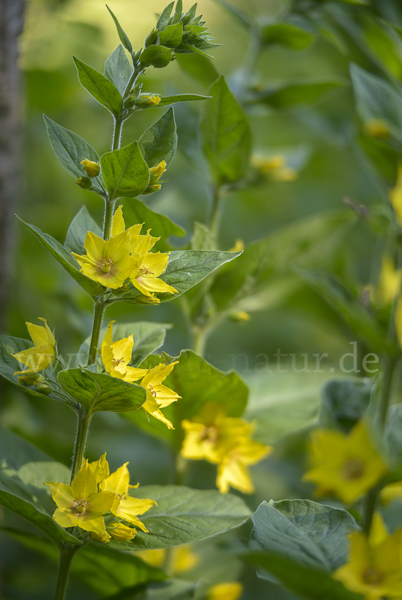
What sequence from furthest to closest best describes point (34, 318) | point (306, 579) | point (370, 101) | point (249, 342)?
point (249, 342) < point (34, 318) < point (370, 101) < point (306, 579)

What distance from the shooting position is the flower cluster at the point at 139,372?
539 mm

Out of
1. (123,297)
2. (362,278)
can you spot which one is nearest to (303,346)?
(362,278)

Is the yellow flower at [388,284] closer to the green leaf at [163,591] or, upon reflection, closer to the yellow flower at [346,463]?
the yellow flower at [346,463]

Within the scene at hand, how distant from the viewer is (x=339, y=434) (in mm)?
762

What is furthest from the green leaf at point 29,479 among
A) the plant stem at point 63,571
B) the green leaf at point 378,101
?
the green leaf at point 378,101

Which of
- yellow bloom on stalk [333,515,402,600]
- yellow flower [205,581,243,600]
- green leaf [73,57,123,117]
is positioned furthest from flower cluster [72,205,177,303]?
yellow flower [205,581,243,600]

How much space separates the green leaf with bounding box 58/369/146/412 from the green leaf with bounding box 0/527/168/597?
0.23 meters

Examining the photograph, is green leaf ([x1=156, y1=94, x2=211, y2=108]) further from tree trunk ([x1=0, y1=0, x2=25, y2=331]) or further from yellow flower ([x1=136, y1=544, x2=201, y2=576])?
yellow flower ([x1=136, y1=544, x2=201, y2=576])

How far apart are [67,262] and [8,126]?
539mm

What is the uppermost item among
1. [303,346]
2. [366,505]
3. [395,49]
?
[395,49]

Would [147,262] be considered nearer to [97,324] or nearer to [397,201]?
[97,324]

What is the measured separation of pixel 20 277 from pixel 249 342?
66 cm

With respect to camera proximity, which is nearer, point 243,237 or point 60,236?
point 60,236

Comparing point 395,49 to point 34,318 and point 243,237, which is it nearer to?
point 243,237
